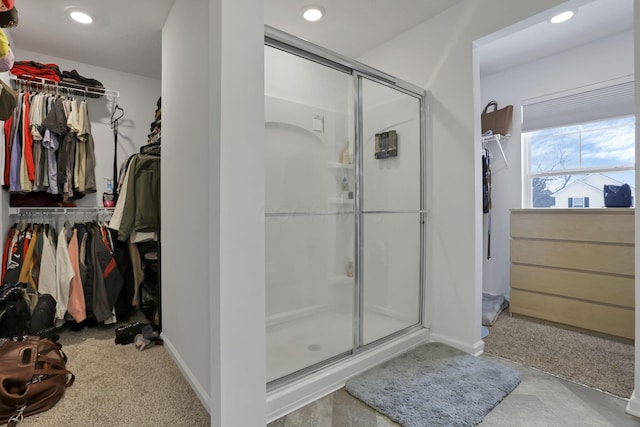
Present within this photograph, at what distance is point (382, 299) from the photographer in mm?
2334

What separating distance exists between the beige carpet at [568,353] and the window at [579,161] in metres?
1.31

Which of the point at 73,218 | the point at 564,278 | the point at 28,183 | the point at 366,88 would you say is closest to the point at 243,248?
the point at 366,88

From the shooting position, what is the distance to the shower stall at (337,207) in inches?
73.0

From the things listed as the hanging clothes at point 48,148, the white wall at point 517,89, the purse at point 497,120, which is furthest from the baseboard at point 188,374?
the purse at point 497,120

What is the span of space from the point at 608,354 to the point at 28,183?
4449mm

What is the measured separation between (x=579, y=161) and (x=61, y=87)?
489cm

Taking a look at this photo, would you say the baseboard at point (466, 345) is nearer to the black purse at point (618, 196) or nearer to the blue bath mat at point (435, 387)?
the blue bath mat at point (435, 387)

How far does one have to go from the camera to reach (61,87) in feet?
Answer: 8.77

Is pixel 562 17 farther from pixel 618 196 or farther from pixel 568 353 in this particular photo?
pixel 568 353

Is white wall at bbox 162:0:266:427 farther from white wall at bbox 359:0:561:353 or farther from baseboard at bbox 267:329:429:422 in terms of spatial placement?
white wall at bbox 359:0:561:353

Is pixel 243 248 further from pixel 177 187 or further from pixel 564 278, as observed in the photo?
pixel 564 278

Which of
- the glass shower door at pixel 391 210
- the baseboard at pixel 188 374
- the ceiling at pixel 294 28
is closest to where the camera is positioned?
the baseboard at pixel 188 374

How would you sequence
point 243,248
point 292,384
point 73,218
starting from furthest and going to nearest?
point 73,218
point 292,384
point 243,248

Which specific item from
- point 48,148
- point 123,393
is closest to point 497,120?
point 123,393
